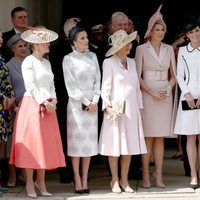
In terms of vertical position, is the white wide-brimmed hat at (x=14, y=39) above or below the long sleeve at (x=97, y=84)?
above

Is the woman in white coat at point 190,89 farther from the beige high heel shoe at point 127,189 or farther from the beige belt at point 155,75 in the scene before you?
the beige high heel shoe at point 127,189

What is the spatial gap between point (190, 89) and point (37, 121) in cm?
172

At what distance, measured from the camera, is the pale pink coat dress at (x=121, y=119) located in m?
8.55

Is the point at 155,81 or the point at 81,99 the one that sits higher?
the point at 155,81

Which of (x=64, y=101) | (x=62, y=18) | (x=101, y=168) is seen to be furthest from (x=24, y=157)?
(x=62, y=18)

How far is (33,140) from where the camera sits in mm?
8352

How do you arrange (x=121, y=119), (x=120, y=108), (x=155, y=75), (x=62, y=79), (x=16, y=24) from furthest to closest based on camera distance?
1. (x=16, y=24)
2. (x=62, y=79)
3. (x=155, y=75)
4. (x=121, y=119)
5. (x=120, y=108)

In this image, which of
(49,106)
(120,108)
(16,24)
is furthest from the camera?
(16,24)

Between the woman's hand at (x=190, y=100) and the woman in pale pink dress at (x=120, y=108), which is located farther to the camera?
the woman's hand at (x=190, y=100)

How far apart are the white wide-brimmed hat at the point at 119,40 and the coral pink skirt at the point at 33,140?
990 millimetres

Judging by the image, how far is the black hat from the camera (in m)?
8.73

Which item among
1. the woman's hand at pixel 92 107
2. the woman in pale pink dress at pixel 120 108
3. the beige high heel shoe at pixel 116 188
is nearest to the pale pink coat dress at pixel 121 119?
the woman in pale pink dress at pixel 120 108

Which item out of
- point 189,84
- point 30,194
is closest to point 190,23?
point 189,84

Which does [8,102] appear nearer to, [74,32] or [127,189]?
[74,32]
